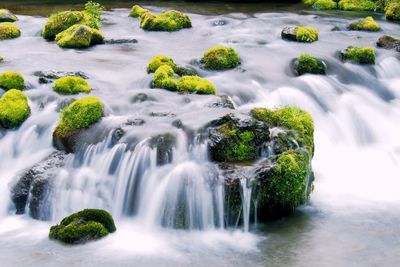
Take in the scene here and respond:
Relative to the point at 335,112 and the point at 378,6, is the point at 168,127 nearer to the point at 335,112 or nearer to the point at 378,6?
the point at 335,112

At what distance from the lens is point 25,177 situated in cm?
1171

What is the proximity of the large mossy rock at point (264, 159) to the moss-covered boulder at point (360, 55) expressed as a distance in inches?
288

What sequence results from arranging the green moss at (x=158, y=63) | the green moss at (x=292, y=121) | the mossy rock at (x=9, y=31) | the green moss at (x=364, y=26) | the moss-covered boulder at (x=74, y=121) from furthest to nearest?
the green moss at (x=364, y=26), the mossy rock at (x=9, y=31), the green moss at (x=158, y=63), the moss-covered boulder at (x=74, y=121), the green moss at (x=292, y=121)

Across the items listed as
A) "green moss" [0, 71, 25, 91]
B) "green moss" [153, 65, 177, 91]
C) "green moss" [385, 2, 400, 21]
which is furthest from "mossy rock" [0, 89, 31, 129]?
"green moss" [385, 2, 400, 21]

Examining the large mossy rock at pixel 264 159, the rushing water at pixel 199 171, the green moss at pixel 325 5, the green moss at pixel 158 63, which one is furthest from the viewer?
the green moss at pixel 325 5

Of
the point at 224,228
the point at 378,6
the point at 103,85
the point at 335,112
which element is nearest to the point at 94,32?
the point at 103,85

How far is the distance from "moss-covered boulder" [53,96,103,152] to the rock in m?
0.57

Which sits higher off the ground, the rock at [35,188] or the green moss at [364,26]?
the green moss at [364,26]

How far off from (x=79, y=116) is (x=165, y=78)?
3.49m

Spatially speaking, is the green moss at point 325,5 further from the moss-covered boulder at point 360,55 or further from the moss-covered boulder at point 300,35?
the moss-covered boulder at point 360,55

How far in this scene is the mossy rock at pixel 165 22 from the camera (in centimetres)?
2380

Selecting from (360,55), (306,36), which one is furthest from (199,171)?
(306,36)

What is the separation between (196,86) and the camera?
49.3 ft

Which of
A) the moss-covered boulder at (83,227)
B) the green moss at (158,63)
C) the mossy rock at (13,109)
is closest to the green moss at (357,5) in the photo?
the green moss at (158,63)
